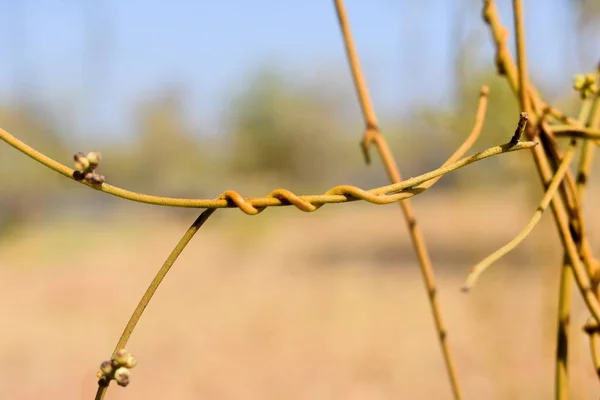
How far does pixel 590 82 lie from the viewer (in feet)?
0.81

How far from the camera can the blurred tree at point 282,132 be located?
19.4ft

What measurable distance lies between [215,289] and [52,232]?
189 centimetres

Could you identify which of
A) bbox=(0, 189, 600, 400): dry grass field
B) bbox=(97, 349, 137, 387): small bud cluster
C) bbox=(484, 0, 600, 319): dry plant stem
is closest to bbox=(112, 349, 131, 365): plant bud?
bbox=(97, 349, 137, 387): small bud cluster

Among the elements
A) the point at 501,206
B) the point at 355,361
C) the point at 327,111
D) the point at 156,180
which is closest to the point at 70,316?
the point at 355,361

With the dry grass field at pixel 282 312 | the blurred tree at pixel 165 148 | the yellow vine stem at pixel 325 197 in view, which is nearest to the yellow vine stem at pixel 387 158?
the yellow vine stem at pixel 325 197

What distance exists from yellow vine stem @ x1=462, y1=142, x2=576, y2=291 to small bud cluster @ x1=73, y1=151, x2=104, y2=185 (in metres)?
0.09

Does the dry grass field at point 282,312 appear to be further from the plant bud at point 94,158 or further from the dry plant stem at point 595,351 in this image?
the plant bud at point 94,158

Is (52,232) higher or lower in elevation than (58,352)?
higher

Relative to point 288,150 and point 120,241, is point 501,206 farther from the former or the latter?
point 120,241

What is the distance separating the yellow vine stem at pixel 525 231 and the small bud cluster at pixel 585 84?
0.03m

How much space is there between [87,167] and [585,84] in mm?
185

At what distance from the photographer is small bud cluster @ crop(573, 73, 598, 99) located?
0.80 feet

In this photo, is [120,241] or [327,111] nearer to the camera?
[120,241]

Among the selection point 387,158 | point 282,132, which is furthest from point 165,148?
point 387,158
